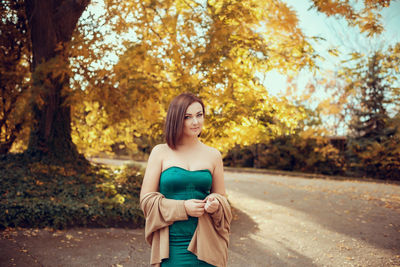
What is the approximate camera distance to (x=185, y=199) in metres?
2.02

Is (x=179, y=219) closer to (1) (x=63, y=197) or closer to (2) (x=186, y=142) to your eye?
(2) (x=186, y=142)

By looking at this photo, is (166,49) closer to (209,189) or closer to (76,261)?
(76,261)

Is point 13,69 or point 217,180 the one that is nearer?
point 217,180

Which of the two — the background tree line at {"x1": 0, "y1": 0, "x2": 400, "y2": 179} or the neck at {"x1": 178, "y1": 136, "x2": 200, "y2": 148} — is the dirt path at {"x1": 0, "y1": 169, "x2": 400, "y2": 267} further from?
the neck at {"x1": 178, "y1": 136, "x2": 200, "y2": 148}

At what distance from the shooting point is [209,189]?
216cm

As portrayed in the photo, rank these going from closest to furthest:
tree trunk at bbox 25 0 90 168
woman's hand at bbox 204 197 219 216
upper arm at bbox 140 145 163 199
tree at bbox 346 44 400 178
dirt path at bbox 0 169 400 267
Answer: woman's hand at bbox 204 197 219 216 < upper arm at bbox 140 145 163 199 < dirt path at bbox 0 169 400 267 < tree trunk at bbox 25 0 90 168 < tree at bbox 346 44 400 178

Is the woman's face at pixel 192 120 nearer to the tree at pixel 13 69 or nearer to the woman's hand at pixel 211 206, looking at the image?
the woman's hand at pixel 211 206

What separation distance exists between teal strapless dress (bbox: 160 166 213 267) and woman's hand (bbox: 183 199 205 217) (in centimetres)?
10

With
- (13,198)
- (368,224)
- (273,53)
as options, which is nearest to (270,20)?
(273,53)

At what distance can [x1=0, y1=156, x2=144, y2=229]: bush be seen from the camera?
5.11 m

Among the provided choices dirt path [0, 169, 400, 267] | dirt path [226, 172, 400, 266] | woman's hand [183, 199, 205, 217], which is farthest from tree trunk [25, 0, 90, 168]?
woman's hand [183, 199, 205, 217]

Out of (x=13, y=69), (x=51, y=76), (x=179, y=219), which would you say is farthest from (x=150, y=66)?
(x=179, y=219)

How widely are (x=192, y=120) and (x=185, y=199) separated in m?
0.53

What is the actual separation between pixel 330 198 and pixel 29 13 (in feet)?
31.7
